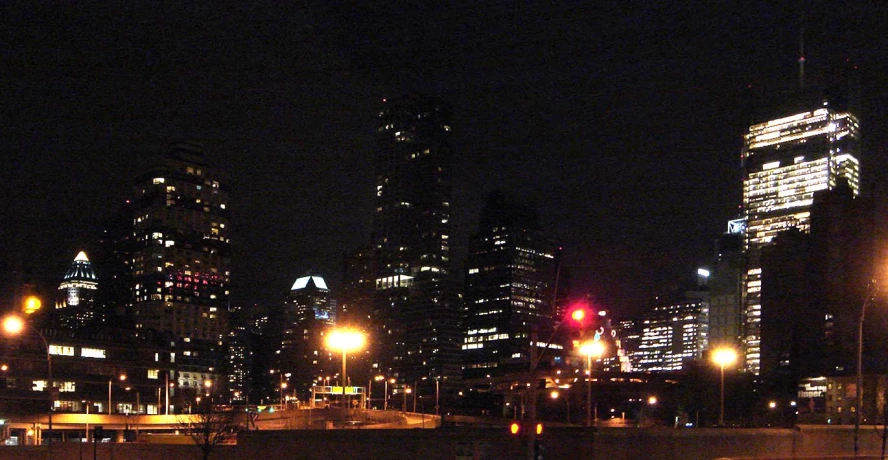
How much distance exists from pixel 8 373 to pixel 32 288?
5048 inches

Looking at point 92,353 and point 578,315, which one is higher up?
point 578,315

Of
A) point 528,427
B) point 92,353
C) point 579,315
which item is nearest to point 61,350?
point 92,353

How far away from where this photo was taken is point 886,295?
19762 centimetres

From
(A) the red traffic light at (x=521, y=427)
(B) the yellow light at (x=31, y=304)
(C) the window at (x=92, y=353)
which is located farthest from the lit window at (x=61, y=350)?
(A) the red traffic light at (x=521, y=427)

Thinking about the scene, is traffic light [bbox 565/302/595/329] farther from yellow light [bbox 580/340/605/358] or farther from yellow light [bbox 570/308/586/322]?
yellow light [bbox 580/340/605/358]

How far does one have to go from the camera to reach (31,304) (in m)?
31.8

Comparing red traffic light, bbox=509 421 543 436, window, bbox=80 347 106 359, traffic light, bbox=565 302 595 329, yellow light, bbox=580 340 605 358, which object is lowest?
window, bbox=80 347 106 359

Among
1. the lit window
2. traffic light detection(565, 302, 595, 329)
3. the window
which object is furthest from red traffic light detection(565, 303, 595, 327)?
the window

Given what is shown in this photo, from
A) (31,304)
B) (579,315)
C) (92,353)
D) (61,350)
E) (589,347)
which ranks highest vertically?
(31,304)

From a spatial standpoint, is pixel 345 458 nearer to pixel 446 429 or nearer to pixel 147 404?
pixel 446 429

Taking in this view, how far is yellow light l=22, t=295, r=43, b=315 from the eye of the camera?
1251 inches

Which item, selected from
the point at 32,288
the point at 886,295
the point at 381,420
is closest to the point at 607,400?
the point at 381,420

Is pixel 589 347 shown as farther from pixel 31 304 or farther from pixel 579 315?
pixel 31 304

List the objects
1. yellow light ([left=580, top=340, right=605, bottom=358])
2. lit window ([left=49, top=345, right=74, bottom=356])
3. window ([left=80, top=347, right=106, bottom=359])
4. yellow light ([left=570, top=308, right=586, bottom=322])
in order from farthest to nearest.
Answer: window ([left=80, top=347, right=106, bottom=359]) → lit window ([left=49, top=345, right=74, bottom=356]) → yellow light ([left=580, top=340, right=605, bottom=358]) → yellow light ([left=570, top=308, right=586, bottom=322])
